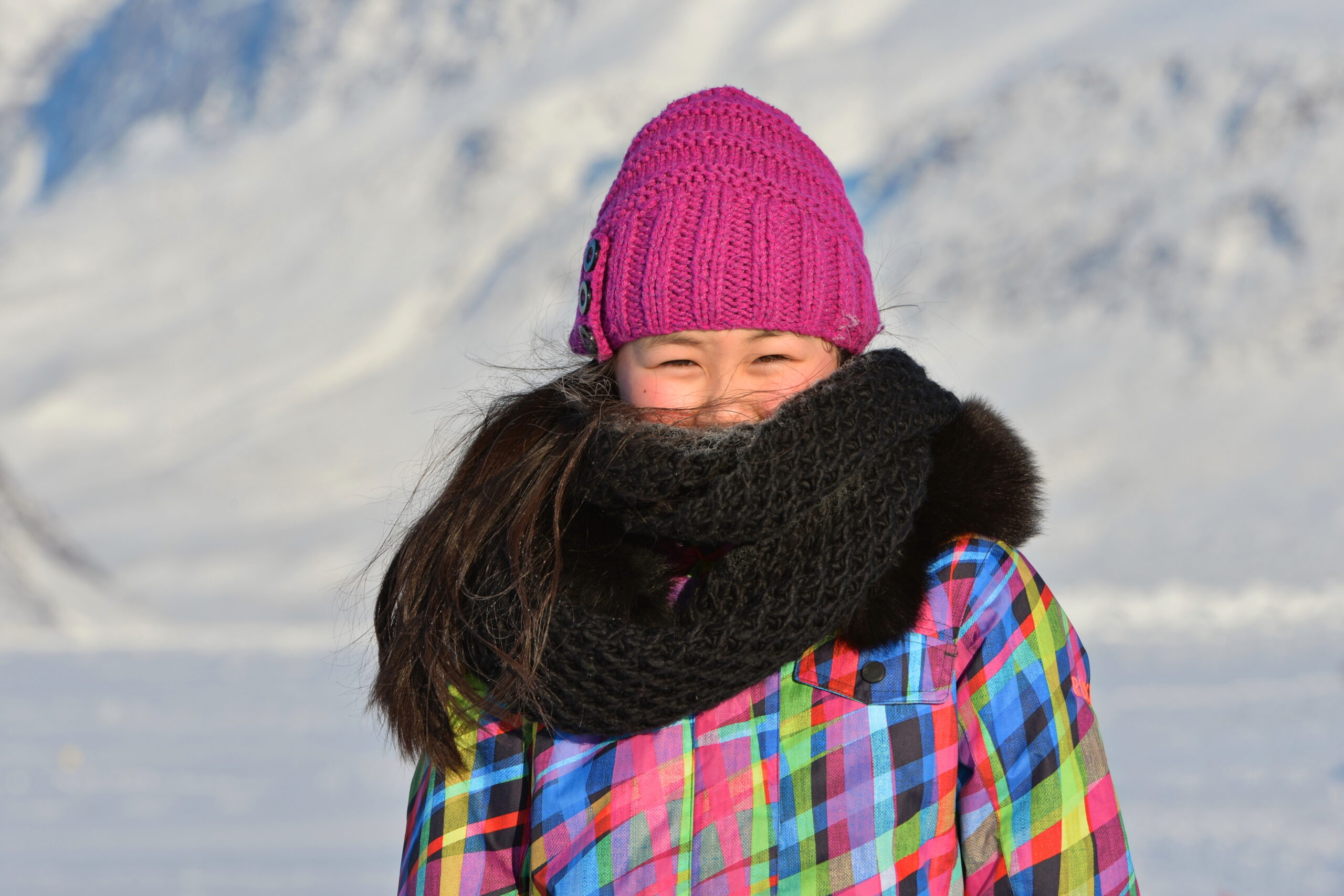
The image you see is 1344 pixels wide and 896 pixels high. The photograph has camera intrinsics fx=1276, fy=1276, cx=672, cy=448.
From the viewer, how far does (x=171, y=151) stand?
31594mm

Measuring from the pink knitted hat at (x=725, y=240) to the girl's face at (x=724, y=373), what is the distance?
2 centimetres

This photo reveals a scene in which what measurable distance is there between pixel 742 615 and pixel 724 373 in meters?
0.28

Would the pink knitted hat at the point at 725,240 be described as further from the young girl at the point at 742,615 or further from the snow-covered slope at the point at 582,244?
the snow-covered slope at the point at 582,244

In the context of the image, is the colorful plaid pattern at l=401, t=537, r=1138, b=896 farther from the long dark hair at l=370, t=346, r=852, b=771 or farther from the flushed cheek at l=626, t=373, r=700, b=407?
the flushed cheek at l=626, t=373, r=700, b=407

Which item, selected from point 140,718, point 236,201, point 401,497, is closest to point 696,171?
point 140,718

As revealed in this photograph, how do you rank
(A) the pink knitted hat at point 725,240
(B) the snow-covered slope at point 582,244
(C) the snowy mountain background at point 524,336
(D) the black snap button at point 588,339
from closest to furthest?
(A) the pink knitted hat at point 725,240
(D) the black snap button at point 588,339
(C) the snowy mountain background at point 524,336
(B) the snow-covered slope at point 582,244

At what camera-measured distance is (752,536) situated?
1.26m

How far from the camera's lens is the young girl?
1.22m

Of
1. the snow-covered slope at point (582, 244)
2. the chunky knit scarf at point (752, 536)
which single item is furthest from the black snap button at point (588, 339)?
the snow-covered slope at point (582, 244)

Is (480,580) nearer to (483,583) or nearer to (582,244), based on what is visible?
Result: (483,583)

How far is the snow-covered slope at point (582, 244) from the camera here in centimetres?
1316

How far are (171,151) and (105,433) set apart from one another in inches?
594

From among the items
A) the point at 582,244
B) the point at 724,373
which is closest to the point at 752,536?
the point at 724,373

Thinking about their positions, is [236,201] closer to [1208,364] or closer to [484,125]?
[484,125]
